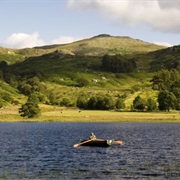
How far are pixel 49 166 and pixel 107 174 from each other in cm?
1131

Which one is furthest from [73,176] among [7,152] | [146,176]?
[7,152]

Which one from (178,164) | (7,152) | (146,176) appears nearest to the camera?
(146,176)

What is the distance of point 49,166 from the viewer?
6303cm

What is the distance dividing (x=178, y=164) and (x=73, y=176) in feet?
58.0

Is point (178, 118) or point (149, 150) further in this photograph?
point (178, 118)

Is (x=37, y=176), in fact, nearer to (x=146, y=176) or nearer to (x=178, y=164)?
(x=146, y=176)

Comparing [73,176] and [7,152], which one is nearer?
[73,176]

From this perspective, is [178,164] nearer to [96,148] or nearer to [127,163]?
[127,163]

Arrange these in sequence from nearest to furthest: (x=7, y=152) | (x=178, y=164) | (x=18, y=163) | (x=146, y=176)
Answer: (x=146, y=176), (x=178, y=164), (x=18, y=163), (x=7, y=152)

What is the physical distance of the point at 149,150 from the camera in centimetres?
8462

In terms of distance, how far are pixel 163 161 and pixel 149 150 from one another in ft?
58.7

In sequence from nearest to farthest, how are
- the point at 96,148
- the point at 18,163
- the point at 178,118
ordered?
the point at 18,163 < the point at 96,148 < the point at 178,118

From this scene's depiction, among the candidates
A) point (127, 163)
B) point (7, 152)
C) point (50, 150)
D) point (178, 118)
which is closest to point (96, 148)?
point (50, 150)

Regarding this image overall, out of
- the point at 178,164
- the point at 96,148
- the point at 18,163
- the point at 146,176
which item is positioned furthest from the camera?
the point at 96,148
